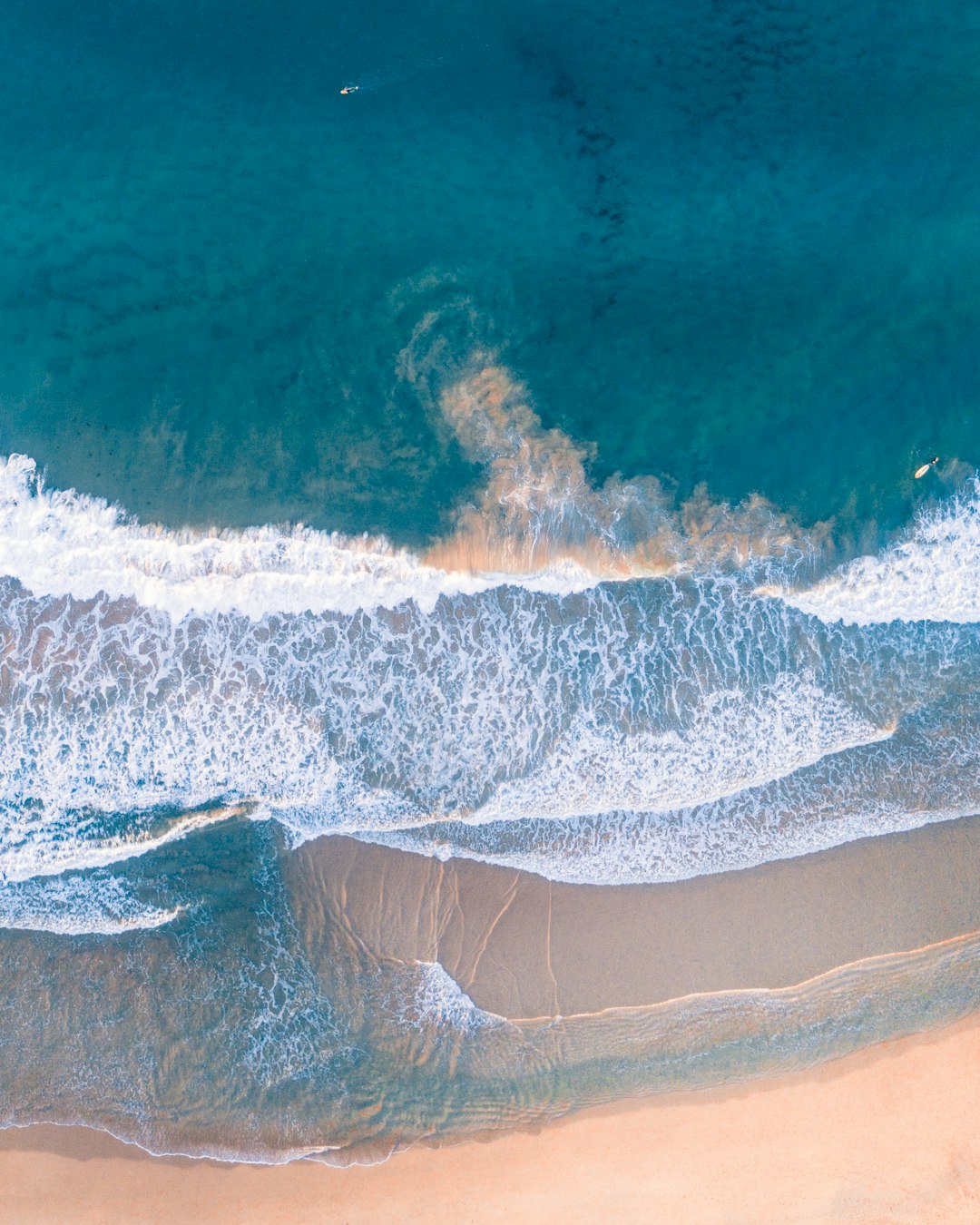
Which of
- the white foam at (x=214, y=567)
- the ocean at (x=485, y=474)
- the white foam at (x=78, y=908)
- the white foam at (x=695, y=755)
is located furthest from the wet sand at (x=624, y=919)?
the white foam at (x=214, y=567)

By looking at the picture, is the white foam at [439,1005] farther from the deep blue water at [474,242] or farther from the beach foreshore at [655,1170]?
the deep blue water at [474,242]

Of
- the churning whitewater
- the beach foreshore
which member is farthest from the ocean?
the beach foreshore

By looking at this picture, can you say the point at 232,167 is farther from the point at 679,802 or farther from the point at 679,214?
the point at 679,802

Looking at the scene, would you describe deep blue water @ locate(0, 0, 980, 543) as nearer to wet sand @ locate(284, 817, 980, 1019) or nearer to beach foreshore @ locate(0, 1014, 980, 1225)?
wet sand @ locate(284, 817, 980, 1019)

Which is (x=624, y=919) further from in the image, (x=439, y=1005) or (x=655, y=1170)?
(x=655, y=1170)

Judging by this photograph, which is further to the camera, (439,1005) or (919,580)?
(919,580)

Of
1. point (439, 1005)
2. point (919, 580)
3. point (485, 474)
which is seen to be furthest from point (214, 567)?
point (919, 580)

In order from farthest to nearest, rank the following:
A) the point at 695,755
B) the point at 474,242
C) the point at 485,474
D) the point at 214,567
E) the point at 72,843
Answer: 1. the point at 474,242
2. the point at 485,474
3. the point at 214,567
4. the point at 695,755
5. the point at 72,843

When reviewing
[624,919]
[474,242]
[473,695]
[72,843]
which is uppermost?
[474,242]
